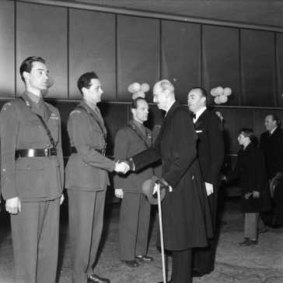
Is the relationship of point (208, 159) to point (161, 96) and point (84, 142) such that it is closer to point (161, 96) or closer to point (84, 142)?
point (161, 96)

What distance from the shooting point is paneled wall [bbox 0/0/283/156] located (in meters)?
8.59

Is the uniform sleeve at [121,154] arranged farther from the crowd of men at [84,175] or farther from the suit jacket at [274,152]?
the suit jacket at [274,152]

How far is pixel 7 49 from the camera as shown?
846 cm

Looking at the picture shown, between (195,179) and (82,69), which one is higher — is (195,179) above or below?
below

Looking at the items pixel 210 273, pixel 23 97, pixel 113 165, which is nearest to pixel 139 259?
pixel 210 273

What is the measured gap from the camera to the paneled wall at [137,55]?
28.2ft

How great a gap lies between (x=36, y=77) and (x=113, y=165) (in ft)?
3.37

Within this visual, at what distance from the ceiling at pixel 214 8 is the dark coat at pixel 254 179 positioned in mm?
4546

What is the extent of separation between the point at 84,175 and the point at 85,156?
6.6 inches

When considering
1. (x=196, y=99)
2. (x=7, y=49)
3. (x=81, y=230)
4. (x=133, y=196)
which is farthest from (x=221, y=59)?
(x=81, y=230)

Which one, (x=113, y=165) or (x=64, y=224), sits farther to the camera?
(x=64, y=224)

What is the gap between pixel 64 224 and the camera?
682 centimetres

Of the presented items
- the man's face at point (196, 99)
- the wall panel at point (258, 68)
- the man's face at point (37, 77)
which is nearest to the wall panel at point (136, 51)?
the wall panel at point (258, 68)

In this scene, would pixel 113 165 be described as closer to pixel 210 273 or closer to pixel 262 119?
pixel 210 273
